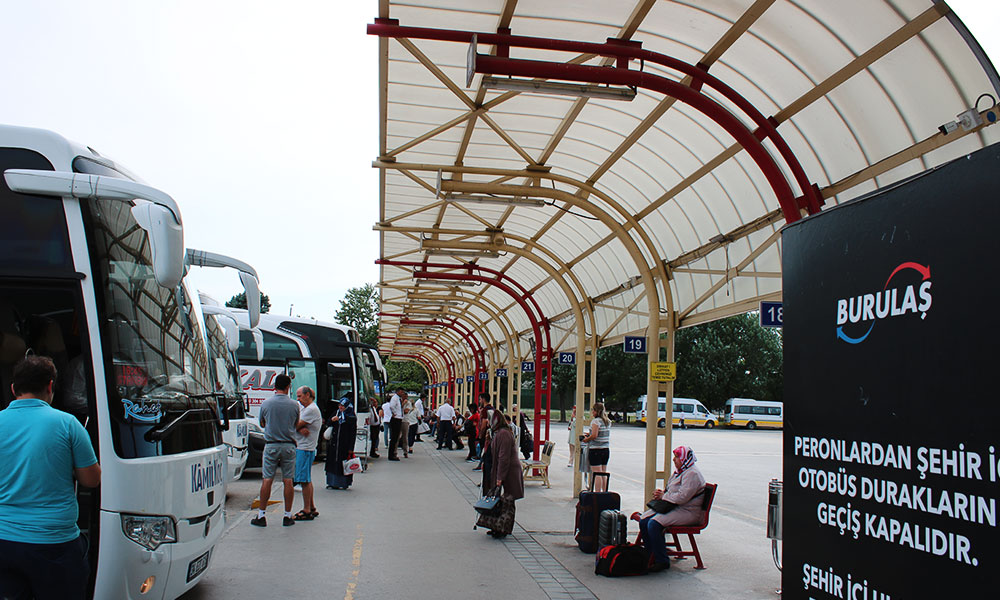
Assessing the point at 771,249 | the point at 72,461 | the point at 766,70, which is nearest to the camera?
the point at 72,461

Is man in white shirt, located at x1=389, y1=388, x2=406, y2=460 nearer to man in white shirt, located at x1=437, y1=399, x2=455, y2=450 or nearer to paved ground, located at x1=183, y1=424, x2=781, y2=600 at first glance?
man in white shirt, located at x1=437, y1=399, x2=455, y2=450

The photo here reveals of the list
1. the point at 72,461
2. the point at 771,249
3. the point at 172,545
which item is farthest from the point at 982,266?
the point at 771,249

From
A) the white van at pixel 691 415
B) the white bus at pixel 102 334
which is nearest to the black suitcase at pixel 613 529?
the white bus at pixel 102 334

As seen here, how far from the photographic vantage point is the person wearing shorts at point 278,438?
1038 centimetres

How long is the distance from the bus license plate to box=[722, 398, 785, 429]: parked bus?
204 feet

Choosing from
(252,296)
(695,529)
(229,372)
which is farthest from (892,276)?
(229,372)

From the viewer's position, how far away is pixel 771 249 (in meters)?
10.9

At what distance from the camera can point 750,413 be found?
6469 cm

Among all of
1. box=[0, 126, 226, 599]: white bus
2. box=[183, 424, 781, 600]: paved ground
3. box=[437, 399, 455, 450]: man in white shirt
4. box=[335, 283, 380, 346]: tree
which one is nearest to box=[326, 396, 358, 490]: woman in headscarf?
box=[183, 424, 781, 600]: paved ground

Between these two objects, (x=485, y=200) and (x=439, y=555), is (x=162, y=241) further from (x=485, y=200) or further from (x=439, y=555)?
(x=485, y=200)

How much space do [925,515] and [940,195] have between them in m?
0.86

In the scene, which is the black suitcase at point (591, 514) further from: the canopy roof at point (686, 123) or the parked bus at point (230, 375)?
the parked bus at point (230, 375)

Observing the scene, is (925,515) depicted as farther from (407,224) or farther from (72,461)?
(407,224)

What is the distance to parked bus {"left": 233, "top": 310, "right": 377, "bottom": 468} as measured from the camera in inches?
811
